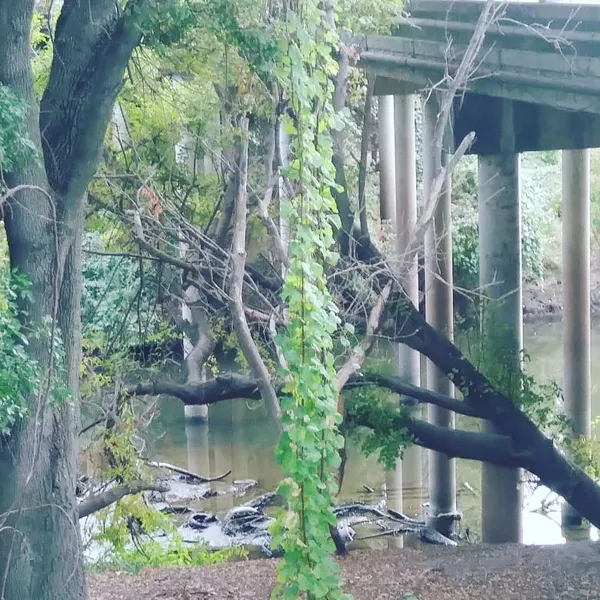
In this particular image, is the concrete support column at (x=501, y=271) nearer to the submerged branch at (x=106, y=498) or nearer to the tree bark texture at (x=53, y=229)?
the submerged branch at (x=106, y=498)

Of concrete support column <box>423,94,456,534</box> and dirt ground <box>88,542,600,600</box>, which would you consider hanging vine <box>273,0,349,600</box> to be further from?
concrete support column <box>423,94,456,534</box>

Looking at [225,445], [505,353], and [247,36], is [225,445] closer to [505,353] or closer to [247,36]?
[505,353]

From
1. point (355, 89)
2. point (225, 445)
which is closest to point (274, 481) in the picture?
point (225, 445)

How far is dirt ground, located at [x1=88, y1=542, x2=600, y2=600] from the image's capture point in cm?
980

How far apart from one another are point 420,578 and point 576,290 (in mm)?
8309

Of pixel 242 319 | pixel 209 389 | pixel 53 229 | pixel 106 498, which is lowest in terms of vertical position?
pixel 106 498

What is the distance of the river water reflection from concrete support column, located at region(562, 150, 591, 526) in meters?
2.01

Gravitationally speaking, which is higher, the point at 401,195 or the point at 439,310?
the point at 401,195

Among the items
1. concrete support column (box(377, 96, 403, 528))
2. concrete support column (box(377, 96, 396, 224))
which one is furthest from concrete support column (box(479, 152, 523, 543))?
concrete support column (box(377, 96, 396, 224))

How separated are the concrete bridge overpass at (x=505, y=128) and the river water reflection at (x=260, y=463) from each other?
90 centimetres

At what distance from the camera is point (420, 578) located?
10438 mm

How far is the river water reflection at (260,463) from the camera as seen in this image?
661 inches

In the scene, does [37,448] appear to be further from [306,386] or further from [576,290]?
[576,290]

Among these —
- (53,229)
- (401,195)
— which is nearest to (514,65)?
(53,229)
